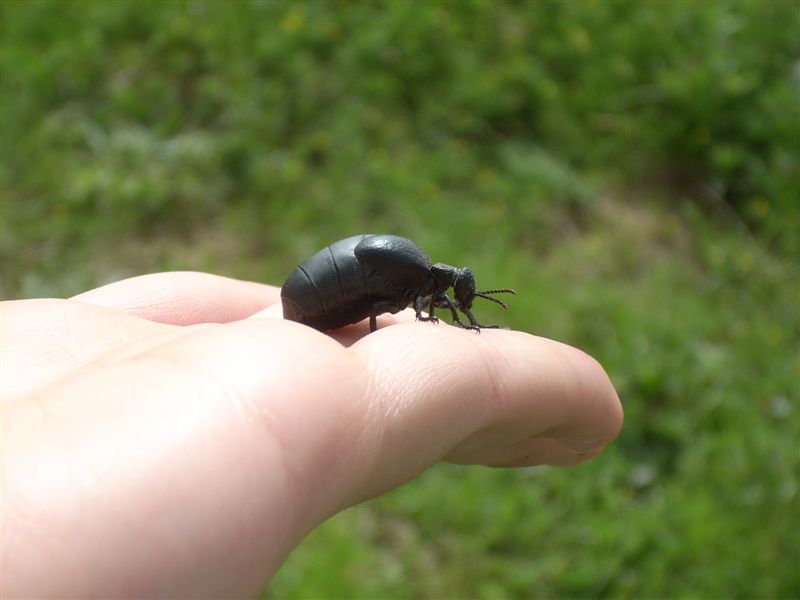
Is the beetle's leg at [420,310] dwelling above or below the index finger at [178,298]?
below

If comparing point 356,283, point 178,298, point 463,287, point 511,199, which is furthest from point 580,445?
point 511,199

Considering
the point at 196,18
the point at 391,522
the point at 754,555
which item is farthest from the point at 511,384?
the point at 196,18

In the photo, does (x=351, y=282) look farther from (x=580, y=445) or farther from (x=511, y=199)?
(x=511, y=199)

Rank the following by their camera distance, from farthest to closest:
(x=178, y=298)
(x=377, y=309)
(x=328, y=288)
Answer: (x=178, y=298), (x=377, y=309), (x=328, y=288)

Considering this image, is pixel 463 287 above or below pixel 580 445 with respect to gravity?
above

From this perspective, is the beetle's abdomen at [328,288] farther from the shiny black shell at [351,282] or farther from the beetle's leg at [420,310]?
the beetle's leg at [420,310]

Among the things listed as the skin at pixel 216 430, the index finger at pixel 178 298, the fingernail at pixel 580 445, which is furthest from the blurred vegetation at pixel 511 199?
the skin at pixel 216 430

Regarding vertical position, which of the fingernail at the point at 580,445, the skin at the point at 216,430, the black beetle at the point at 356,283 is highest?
the black beetle at the point at 356,283
